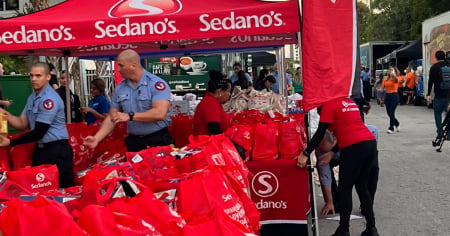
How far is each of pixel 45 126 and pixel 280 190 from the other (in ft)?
7.86

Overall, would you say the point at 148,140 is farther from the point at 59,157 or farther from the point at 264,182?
the point at 264,182

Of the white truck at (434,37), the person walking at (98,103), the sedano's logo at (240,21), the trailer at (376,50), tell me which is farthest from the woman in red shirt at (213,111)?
the trailer at (376,50)

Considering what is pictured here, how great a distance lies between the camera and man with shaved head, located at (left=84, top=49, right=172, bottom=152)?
217 inches

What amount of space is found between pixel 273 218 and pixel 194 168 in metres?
2.11

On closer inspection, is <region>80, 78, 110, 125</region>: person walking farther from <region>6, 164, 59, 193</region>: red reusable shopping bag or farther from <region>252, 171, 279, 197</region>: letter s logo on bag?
<region>6, 164, 59, 193</region>: red reusable shopping bag

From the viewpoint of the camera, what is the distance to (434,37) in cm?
2452

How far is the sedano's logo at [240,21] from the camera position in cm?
573

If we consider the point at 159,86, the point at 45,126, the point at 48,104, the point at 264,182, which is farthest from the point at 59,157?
the point at 264,182

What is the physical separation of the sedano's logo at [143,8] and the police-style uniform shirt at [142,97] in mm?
661

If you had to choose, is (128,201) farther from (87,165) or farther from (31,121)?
(87,165)

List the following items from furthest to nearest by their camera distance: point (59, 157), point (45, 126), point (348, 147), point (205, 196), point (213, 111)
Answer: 1. point (213, 111)
2. point (348, 147)
3. point (59, 157)
4. point (45, 126)
5. point (205, 196)

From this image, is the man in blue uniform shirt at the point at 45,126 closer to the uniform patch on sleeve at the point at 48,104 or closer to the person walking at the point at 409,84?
the uniform patch on sleeve at the point at 48,104

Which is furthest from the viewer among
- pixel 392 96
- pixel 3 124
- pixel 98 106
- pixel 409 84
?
pixel 409 84

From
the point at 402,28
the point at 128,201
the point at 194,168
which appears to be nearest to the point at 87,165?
the point at 194,168
